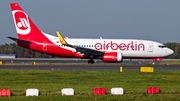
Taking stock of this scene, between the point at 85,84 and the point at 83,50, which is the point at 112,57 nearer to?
the point at 83,50

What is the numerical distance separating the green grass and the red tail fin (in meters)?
22.8

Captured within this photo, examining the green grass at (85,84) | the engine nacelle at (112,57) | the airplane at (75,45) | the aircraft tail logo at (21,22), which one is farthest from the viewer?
the aircraft tail logo at (21,22)

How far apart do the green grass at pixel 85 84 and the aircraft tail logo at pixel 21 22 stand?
918 inches

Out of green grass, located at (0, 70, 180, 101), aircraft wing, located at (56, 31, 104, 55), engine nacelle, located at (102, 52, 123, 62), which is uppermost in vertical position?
aircraft wing, located at (56, 31, 104, 55)

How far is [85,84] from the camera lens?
32.8 m

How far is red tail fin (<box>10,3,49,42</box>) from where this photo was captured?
63.7 metres

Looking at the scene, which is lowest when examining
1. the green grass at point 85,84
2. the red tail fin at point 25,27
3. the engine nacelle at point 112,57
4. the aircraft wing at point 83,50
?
the green grass at point 85,84

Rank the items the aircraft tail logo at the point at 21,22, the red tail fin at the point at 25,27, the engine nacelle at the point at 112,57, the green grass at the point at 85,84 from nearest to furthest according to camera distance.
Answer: the green grass at the point at 85,84 < the engine nacelle at the point at 112,57 < the red tail fin at the point at 25,27 < the aircraft tail logo at the point at 21,22

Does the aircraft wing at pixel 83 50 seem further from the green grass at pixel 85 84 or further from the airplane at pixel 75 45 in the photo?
the green grass at pixel 85 84

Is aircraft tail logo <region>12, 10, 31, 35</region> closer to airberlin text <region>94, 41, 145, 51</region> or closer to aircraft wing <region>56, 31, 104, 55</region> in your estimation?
aircraft wing <region>56, 31, 104, 55</region>

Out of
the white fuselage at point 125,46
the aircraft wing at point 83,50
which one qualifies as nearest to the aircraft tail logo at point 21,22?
the white fuselage at point 125,46

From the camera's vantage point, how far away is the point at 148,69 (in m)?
45.5

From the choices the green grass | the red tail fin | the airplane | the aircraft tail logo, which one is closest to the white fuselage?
the airplane

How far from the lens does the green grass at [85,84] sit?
24.5m
